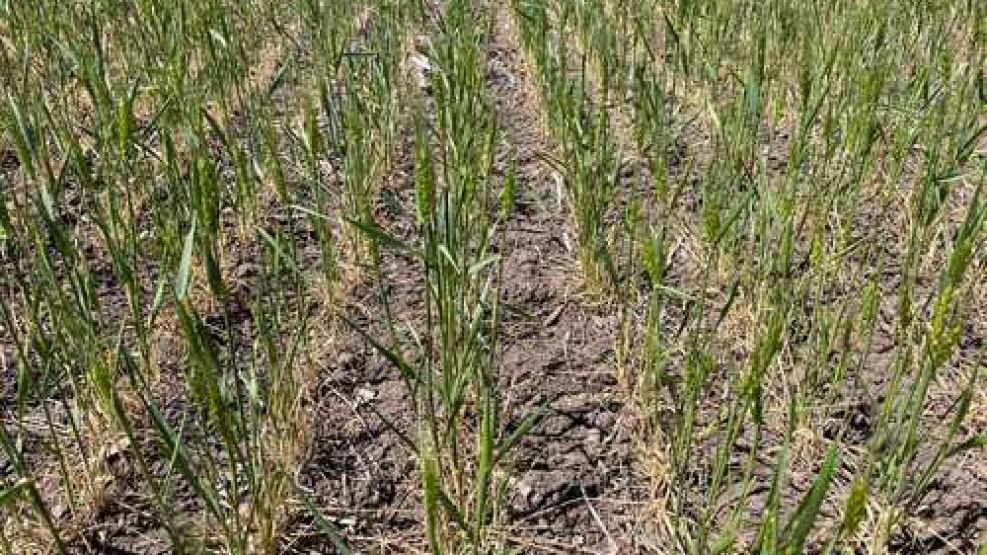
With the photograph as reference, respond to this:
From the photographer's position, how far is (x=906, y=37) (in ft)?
6.87

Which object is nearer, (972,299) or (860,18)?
(972,299)

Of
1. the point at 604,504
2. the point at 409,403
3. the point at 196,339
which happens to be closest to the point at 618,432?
the point at 604,504

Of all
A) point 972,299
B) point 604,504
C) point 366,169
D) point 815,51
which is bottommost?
point 604,504

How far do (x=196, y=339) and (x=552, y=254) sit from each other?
3.40ft

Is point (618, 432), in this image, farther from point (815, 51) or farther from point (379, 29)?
point (815, 51)

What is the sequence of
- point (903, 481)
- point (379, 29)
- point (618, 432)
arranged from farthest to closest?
point (379, 29)
point (618, 432)
point (903, 481)

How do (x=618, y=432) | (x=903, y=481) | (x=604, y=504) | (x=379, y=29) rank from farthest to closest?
(x=379, y=29), (x=618, y=432), (x=604, y=504), (x=903, y=481)

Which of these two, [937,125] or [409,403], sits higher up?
→ [937,125]

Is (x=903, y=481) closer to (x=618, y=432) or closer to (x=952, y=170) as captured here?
(x=618, y=432)

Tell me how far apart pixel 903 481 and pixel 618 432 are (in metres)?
0.44

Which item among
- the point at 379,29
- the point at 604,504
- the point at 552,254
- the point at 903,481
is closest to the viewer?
the point at 903,481

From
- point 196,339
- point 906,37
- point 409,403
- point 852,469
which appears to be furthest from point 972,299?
point 196,339

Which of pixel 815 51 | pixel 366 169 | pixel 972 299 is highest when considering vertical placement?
pixel 815 51

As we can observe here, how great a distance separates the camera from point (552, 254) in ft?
6.14
